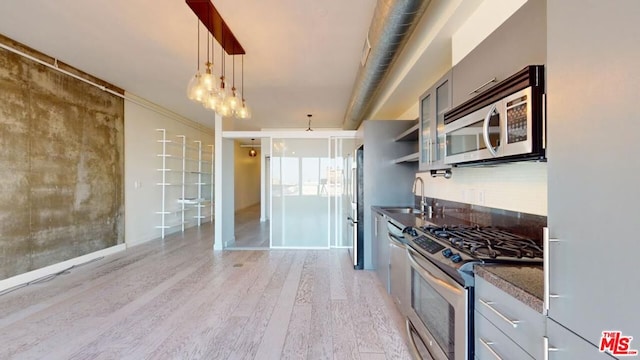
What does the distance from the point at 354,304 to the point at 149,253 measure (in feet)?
12.5

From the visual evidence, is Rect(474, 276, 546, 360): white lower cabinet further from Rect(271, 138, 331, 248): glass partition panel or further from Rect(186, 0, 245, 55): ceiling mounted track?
Rect(271, 138, 331, 248): glass partition panel

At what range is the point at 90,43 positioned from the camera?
3.40 m

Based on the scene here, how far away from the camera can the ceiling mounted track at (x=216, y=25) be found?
2.58 metres

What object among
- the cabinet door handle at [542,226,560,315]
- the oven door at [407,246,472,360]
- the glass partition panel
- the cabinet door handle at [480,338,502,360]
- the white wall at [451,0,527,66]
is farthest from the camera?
the glass partition panel

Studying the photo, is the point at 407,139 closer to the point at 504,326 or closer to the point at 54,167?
the point at 504,326

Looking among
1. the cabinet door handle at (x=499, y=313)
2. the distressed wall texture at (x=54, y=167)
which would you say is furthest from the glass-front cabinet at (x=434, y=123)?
the distressed wall texture at (x=54, y=167)

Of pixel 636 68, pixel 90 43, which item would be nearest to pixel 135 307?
pixel 90 43

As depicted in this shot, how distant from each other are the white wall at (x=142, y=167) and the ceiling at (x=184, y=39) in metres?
0.69

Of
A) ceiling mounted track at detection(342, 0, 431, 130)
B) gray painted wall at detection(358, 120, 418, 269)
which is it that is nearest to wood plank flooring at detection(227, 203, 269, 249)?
gray painted wall at detection(358, 120, 418, 269)

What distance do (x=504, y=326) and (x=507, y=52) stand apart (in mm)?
1276

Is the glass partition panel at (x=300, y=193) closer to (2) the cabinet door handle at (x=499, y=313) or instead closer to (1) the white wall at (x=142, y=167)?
(1) the white wall at (x=142, y=167)

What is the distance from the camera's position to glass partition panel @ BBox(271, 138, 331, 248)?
17.4ft

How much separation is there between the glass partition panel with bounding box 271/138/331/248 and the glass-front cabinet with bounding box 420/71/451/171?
2.66m

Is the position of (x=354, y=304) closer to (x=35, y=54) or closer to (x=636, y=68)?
(x=636, y=68)
